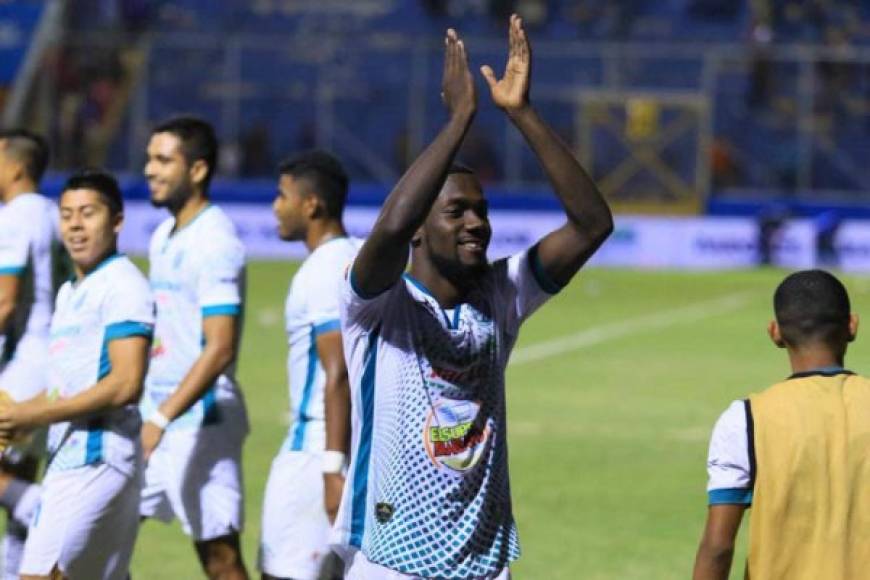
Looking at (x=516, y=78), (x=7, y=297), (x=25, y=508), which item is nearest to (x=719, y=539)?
(x=516, y=78)

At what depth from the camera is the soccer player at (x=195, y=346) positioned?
27.7 ft

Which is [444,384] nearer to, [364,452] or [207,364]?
[364,452]

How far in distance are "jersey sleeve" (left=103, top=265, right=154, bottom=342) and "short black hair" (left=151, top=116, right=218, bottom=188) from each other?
1.37 metres

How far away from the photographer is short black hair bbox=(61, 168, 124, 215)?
744 cm

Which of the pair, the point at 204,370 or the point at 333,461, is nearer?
the point at 333,461

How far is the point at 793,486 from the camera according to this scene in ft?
16.9

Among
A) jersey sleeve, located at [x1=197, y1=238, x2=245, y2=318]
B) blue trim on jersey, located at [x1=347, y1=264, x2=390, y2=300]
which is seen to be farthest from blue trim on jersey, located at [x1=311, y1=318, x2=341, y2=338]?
blue trim on jersey, located at [x1=347, y1=264, x2=390, y2=300]

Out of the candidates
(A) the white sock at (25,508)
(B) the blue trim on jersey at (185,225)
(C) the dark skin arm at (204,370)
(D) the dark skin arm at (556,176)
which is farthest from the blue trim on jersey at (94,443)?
(D) the dark skin arm at (556,176)

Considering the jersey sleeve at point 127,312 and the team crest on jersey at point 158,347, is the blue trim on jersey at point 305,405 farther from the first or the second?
the jersey sleeve at point 127,312

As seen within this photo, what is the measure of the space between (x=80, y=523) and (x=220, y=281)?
5.16ft

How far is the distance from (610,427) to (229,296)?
26.1 feet

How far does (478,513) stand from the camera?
565cm

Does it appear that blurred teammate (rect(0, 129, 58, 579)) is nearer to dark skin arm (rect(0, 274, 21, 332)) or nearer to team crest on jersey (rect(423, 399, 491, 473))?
dark skin arm (rect(0, 274, 21, 332))

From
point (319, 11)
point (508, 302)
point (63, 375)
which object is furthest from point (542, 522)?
point (319, 11)
